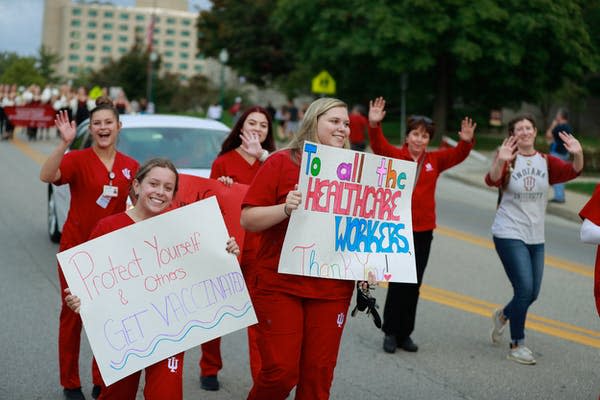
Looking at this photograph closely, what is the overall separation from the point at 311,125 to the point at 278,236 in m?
0.59

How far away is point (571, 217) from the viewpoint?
1695 cm

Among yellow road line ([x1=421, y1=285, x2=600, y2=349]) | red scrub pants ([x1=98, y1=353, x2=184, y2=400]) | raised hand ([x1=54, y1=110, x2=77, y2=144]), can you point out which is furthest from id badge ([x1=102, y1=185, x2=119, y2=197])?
yellow road line ([x1=421, y1=285, x2=600, y2=349])

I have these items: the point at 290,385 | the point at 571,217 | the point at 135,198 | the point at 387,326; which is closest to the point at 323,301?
the point at 290,385

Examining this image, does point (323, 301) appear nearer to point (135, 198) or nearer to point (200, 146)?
point (135, 198)

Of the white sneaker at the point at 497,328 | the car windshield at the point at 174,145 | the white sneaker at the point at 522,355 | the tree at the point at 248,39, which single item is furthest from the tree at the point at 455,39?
the tree at the point at 248,39

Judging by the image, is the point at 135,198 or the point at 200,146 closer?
the point at 135,198

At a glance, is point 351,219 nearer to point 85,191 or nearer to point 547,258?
point 85,191

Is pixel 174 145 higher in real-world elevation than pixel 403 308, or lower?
higher

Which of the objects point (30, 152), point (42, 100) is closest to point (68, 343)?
point (30, 152)

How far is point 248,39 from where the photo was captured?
214 feet

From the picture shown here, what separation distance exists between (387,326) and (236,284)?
2.88 meters

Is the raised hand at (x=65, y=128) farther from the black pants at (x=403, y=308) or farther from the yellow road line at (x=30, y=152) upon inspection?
the yellow road line at (x=30, y=152)

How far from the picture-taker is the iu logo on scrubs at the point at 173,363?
4.43m

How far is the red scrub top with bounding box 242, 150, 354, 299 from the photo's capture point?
15.0ft
